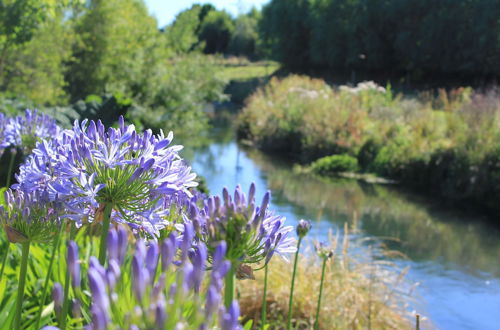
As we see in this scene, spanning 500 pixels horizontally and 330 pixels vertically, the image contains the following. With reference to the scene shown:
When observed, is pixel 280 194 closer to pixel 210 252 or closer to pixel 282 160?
pixel 282 160

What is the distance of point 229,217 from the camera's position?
1.11 m

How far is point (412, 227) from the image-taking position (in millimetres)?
12680

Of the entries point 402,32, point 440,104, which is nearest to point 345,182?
point 440,104

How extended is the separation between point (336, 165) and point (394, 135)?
2062 mm

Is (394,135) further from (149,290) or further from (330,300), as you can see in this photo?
(149,290)

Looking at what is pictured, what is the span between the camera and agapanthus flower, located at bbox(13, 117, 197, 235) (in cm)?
131

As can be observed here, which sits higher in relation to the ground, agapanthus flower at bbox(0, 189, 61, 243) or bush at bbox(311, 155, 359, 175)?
agapanthus flower at bbox(0, 189, 61, 243)

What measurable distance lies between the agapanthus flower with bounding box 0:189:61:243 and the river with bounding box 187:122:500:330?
4573 millimetres

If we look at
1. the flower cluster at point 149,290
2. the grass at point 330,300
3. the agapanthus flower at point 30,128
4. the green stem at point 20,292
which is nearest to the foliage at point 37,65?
the grass at point 330,300

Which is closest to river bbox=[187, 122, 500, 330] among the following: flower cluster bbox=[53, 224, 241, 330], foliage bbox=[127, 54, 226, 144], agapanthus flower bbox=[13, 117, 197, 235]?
foliage bbox=[127, 54, 226, 144]

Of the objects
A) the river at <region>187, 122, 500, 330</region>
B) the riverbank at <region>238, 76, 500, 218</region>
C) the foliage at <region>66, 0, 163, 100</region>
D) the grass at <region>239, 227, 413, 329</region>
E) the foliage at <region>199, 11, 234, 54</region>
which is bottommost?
the river at <region>187, 122, 500, 330</region>

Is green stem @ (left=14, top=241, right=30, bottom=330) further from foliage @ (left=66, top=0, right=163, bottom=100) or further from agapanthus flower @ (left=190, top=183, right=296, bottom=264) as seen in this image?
foliage @ (left=66, top=0, right=163, bottom=100)

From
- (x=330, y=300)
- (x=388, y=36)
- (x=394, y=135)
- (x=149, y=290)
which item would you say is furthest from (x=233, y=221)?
(x=388, y=36)

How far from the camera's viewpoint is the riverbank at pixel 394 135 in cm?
1456
